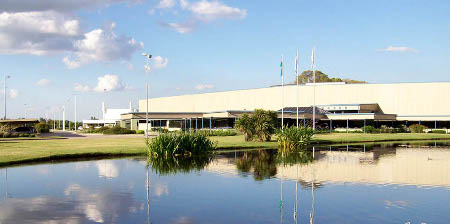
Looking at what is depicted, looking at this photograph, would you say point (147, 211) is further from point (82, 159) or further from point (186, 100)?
point (186, 100)

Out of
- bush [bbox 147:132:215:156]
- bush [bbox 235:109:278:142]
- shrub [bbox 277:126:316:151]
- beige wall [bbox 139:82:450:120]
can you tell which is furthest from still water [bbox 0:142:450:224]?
beige wall [bbox 139:82:450:120]

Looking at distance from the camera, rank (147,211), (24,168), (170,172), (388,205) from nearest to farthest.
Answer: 1. (147,211)
2. (388,205)
3. (170,172)
4. (24,168)

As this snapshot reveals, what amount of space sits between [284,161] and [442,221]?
13.5 m

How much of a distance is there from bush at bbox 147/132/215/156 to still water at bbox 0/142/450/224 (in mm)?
3955

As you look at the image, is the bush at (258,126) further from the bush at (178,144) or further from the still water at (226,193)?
the still water at (226,193)

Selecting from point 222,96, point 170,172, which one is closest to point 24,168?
point 170,172

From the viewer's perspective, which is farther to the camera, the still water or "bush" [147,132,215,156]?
"bush" [147,132,215,156]

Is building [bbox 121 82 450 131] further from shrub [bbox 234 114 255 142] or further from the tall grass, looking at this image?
the tall grass

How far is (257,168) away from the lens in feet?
67.2

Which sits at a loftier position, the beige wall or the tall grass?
the beige wall

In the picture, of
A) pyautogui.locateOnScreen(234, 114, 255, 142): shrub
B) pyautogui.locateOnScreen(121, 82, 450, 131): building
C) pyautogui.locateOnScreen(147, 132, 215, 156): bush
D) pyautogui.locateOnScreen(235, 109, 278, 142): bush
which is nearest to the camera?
pyautogui.locateOnScreen(147, 132, 215, 156): bush

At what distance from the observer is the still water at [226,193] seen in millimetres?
10664

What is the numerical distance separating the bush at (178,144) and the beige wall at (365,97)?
7069 centimetres

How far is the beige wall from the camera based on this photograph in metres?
86.1
